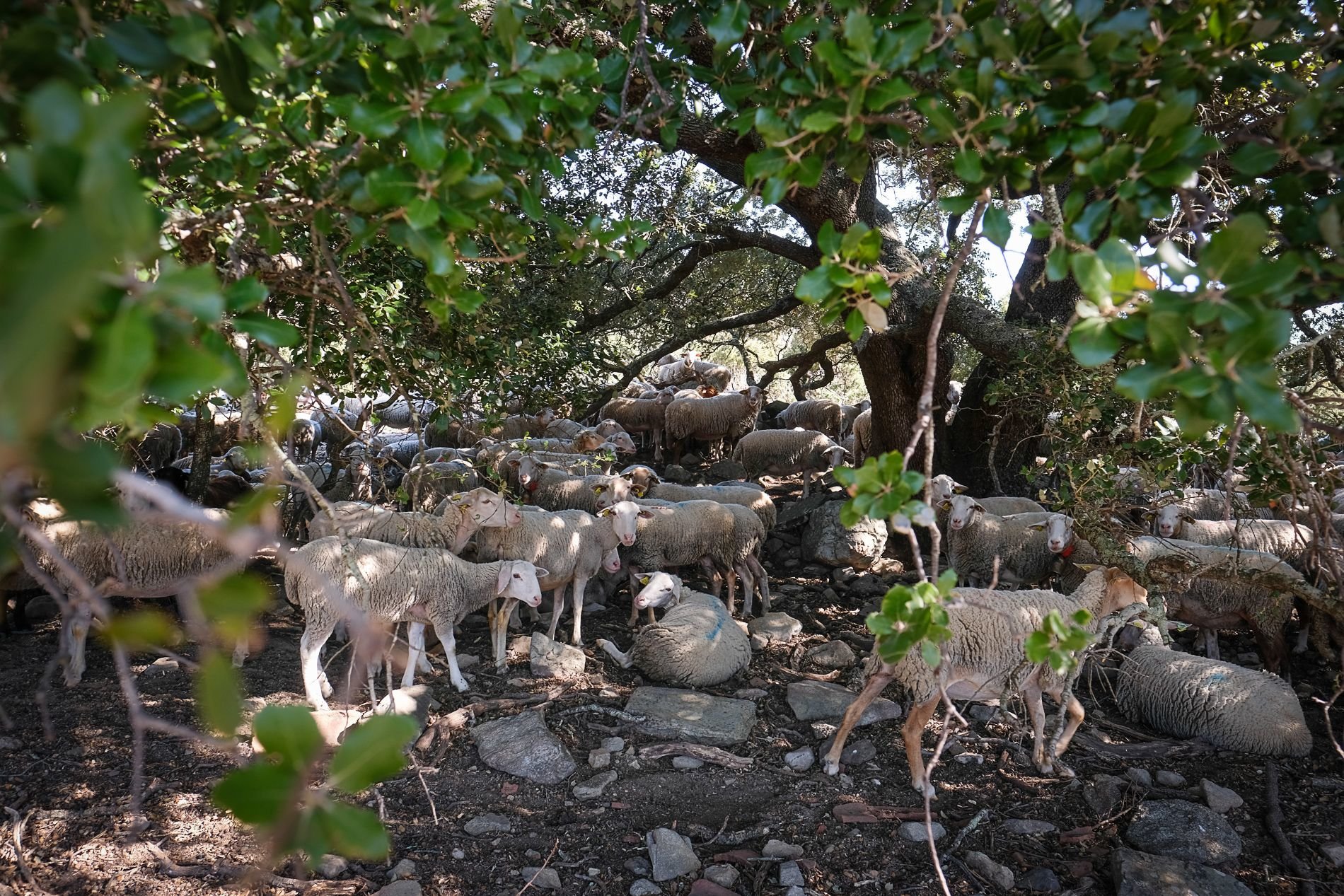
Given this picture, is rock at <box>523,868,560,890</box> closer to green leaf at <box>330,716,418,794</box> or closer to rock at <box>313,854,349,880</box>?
rock at <box>313,854,349,880</box>

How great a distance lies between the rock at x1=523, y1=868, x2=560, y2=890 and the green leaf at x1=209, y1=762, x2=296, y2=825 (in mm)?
3408

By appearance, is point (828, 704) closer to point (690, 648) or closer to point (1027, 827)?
point (690, 648)

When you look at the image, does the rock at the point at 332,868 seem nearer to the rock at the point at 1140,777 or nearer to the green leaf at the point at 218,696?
the green leaf at the point at 218,696

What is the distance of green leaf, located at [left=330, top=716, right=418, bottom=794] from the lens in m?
1.10

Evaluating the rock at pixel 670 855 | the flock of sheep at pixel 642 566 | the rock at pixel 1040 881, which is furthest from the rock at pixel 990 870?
the rock at pixel 670 855

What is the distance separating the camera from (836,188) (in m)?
8.02

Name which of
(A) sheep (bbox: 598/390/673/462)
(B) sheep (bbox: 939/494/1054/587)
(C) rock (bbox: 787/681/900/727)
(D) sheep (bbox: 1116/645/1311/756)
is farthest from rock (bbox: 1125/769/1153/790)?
(A) sheep (bbox: 598/390/673/462)

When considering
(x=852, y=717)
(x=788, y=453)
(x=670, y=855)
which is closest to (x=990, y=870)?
(x=852, y=717)

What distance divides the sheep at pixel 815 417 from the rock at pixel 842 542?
666 centimetres

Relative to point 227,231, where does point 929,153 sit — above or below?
above

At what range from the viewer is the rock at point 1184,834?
13.9 feet

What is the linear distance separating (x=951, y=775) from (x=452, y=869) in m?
3.02

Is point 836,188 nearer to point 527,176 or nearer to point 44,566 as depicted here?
point 527,176

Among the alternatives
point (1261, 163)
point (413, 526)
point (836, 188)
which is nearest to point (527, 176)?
point (1261, 163)
